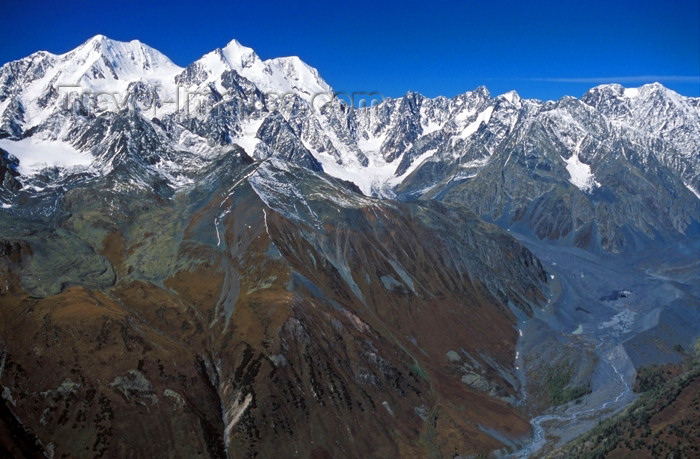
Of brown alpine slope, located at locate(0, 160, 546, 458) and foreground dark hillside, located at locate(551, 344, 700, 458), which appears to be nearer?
foreground dark hillside, located at locate(551, 344, 700, 458)

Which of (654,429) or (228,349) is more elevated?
(228,349)

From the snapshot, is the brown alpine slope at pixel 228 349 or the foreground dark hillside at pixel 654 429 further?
the brown alpine slope at pixel 228 349

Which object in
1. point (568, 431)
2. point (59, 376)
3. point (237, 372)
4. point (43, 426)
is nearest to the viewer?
point (43, 426)

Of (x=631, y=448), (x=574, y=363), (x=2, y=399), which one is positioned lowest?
(x=631, y=448)

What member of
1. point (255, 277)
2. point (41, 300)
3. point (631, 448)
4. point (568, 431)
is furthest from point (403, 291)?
point (41, 300)

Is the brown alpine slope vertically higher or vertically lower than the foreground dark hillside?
higher

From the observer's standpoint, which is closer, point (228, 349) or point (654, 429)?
Answer: point (654, 429)

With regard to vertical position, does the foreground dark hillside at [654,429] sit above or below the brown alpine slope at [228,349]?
below

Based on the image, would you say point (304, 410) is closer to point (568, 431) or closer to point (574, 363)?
point (568, 431)
